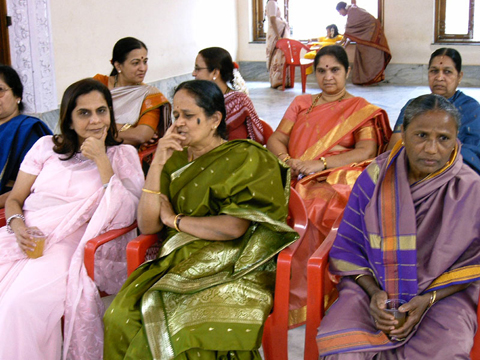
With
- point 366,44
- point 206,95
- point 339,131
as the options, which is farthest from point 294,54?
point 206,95

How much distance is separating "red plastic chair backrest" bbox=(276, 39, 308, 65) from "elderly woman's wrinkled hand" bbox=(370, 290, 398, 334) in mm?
8522

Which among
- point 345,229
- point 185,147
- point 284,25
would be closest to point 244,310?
point 345,229

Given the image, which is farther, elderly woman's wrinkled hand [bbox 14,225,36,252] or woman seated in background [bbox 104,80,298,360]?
elderly woman's wrinkled hand [bbox 14,225,36,252]

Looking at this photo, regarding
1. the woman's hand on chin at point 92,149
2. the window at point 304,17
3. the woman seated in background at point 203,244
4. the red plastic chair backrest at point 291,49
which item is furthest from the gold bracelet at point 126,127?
the window at point 304,17

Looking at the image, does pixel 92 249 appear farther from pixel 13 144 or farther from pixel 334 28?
pixel 334 28

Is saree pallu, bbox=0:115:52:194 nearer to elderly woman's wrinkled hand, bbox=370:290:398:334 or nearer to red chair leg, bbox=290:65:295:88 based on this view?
elderly woman's wrinkled hand, bbox=370:290:398:334

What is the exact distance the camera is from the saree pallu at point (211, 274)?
189 cm

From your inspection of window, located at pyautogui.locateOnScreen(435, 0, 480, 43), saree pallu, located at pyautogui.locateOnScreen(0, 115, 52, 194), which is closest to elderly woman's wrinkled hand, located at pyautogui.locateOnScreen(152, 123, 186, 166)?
saree pallu, located at pyautogui.locateOnScreen(0, 115, 52, 194)

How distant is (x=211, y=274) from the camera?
2088mm

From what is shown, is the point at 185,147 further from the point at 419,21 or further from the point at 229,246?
the point at 419,21

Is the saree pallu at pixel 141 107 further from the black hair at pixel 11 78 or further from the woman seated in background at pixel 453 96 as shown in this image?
the woman seated in background at pixel 453 96

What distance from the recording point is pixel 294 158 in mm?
3133

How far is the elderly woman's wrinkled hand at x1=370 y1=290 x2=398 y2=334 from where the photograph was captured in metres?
1.75

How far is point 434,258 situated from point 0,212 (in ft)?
6.18
